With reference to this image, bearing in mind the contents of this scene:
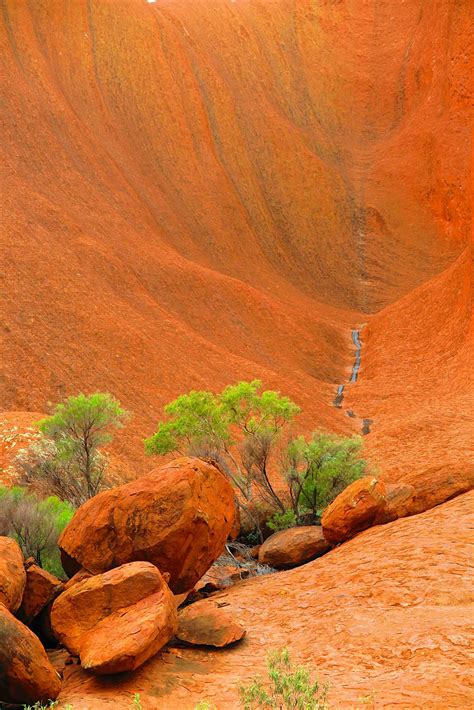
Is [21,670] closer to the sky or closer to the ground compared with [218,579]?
closer to the ground

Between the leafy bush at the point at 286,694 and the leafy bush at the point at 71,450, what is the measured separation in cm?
871

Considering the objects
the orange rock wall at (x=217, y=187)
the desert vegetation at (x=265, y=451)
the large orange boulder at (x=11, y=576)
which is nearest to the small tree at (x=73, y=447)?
the desert vegetation at (x=265, y=451)

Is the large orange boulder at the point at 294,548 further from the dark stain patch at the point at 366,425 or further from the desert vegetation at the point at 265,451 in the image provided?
the dark stain patch at the point at 366,425

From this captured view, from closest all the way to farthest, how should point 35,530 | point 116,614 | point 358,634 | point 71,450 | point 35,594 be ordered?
point 358,634 < point 116,614 < point 35,594 < point 35,530 < point 71,450

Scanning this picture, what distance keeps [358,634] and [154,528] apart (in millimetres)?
2808

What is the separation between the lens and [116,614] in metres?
8.09

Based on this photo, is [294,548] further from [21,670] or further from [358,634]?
[21,670]

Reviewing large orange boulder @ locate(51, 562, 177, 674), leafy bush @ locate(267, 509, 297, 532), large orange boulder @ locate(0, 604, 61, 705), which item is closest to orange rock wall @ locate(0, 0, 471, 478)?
leafy bush @ locate(267, 509, 297, 532)

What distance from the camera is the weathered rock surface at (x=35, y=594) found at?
29.4 feet

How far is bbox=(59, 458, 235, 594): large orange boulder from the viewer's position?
31.2ft

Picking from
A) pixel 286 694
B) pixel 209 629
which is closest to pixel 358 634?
pixel 209 629

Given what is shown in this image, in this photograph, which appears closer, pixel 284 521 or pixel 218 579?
pixel 218 579

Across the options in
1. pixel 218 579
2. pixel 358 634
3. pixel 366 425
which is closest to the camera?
pixel 358 634

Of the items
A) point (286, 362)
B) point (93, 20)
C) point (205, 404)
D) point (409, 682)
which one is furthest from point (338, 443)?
point (93, 20)
